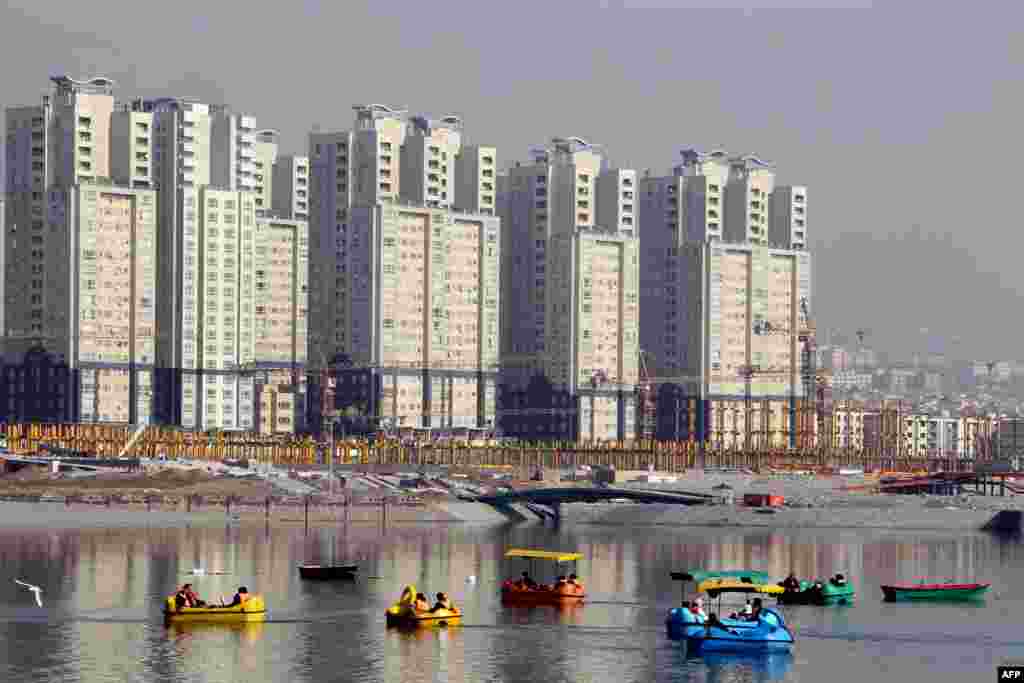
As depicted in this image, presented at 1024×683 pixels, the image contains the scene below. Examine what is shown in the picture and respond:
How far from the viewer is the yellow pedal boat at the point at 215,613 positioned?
93812 mm

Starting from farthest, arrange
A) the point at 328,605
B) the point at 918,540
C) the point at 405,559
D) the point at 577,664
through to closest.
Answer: the point at 918,540, the point at 405,559, the point at 328,605, the point at 577,664

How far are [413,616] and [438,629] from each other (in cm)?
119

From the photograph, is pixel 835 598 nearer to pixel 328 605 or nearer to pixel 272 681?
pixel 328 605

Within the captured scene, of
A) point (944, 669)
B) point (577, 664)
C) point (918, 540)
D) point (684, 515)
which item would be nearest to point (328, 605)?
point (577, 664)

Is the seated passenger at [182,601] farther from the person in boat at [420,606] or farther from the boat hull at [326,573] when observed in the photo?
the boat hull at [326,573]

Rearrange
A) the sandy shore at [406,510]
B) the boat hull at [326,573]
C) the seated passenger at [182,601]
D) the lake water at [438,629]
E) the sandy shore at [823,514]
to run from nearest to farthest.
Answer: the lake water at [438,629]
the seated passenger at [182,601]
the boat hull at [326,573]
the sandy shore at [406,510]
the sandy shore at [823,514]

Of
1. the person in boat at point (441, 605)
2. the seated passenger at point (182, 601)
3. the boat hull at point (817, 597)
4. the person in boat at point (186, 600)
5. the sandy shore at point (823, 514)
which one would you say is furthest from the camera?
the sandy shore at point (823, 514)

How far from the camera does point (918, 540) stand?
577 feet

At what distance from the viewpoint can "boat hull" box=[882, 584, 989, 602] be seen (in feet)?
365

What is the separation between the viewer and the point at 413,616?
94438mm

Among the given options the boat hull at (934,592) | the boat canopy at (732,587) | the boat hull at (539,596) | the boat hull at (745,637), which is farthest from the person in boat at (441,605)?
the boat hull at (934,592)

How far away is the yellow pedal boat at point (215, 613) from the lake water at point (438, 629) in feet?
2.69

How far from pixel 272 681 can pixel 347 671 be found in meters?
3.67

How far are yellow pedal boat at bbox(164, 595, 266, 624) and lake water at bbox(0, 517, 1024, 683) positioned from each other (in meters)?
0.82
